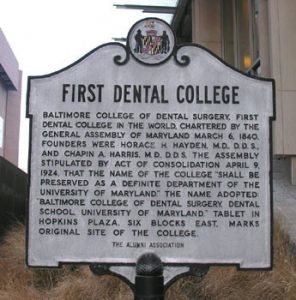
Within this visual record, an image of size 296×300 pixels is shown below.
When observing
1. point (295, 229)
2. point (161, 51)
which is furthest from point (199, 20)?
point (161, 51)

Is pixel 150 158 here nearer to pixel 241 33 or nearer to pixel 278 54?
pixel 278 54

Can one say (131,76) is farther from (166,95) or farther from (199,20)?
(199,20)

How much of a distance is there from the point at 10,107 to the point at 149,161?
281 ft

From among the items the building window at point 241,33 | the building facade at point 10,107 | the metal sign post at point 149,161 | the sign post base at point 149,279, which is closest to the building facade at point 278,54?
the building window at point 241,33

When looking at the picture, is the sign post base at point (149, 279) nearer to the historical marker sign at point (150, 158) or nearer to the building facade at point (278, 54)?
the historical marker sign at point (150, 158)

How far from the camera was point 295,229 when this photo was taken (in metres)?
7.58

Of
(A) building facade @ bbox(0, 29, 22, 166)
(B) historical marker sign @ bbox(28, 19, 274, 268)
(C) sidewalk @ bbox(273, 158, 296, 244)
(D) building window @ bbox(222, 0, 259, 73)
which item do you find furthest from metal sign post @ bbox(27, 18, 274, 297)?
(A) building facade @ bbox(0, 29, 22, 166)

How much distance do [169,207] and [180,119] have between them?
656 mm

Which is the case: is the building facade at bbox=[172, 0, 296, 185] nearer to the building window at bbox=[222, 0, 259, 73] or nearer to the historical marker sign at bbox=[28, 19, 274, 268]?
the building window at bbox=[222, 0, 259, 73]

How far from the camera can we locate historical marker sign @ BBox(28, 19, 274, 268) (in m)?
3.96

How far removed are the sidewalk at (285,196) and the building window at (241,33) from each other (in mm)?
3015

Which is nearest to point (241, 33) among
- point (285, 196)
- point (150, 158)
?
point (285, 196)

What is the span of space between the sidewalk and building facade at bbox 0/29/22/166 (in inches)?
2636

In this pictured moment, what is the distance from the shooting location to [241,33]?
14.1 meters
